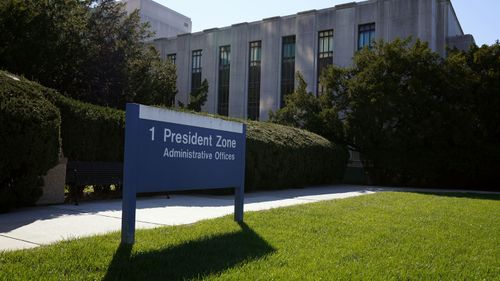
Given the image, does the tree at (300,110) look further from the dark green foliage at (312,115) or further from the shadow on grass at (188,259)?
the shadow on grass at (188,259)

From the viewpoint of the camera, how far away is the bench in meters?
9.59

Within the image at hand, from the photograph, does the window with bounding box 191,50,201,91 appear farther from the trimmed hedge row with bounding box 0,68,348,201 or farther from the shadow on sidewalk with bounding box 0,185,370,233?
the shadow on sidewalk with bounding box 0,185,370,233

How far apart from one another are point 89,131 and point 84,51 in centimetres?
823

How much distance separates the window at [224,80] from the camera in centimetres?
4709

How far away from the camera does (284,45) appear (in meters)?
43.7

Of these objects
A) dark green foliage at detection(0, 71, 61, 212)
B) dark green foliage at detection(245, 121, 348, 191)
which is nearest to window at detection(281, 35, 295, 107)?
dark green foliage at detection(245, 121, 348, 191)

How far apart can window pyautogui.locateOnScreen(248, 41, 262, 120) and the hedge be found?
77.7 ft

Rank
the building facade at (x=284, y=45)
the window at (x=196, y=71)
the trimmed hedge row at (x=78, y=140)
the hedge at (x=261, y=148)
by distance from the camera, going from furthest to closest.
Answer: the window at (x=196, y=71) → the building facade at (x=284, y=45) → the hedge at (x=261, y=148) → the trimmed hedge row at (x=78, y=140)

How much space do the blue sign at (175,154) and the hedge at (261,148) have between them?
4191 millimetres

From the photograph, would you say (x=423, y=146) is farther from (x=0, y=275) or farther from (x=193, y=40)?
(x=193, y=40)

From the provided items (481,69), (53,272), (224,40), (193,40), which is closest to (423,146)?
(481,69)

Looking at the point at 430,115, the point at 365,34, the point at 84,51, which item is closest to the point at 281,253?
the point at 84,51

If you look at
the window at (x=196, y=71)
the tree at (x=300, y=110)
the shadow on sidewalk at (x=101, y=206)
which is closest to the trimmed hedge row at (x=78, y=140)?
the shadow on sidewalk at (x=101, y=206)

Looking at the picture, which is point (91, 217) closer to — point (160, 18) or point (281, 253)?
point (281, 253)
